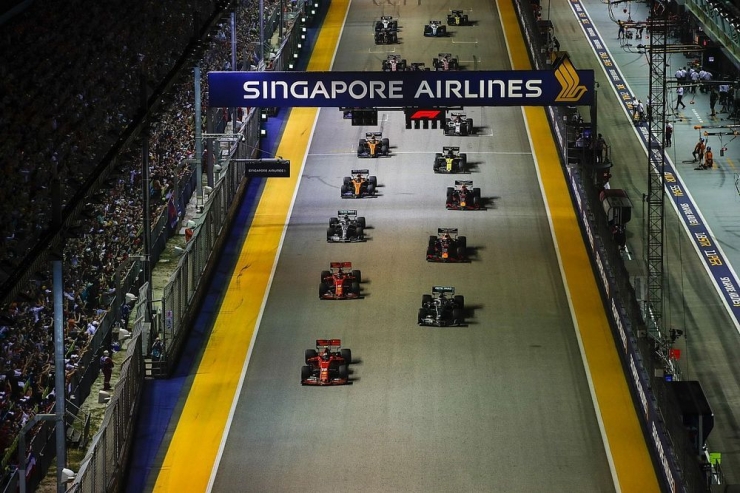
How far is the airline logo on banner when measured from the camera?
4975cm

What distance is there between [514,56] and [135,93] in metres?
22.5

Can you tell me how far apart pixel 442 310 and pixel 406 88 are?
7.76 meters

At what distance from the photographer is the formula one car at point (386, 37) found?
2997 inches

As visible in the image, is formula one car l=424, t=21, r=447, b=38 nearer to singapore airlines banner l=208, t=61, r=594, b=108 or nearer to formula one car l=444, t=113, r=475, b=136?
formula one car l=444, t=113, r=475, b=136

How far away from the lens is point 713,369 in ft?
148

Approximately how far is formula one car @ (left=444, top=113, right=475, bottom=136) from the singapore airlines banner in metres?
12.7

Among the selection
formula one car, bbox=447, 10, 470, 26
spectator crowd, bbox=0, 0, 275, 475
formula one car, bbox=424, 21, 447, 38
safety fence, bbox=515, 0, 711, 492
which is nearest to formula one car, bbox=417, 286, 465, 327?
safety fence, bbox=515, 0, 711, 492

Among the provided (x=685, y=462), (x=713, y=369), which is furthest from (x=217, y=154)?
(x=685, y=462)

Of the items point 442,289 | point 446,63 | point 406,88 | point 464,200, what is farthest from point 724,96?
point 442,289

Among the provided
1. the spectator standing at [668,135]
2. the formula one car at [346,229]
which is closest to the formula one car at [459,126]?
the spectator standing at [668,135]

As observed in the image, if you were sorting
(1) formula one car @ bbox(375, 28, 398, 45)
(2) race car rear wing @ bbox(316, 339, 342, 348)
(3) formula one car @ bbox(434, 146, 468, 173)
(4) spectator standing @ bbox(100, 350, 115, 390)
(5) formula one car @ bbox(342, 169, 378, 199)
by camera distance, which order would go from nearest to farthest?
(4) spectator standing @ bbox(100, 350, 115, 390) → (2) race car rear wing @ bbox(316, 339, 342, 348) → (5) formula one car @ bbox(342, 169, 378, 199) → (3) formula one car @ bbox(434, 146, 468, 173) → (1) formula one car @ bbox(375, 28, 398, 45)

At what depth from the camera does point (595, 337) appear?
146ft

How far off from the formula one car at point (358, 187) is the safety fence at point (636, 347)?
6.48m

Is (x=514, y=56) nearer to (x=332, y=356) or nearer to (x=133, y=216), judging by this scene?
(x=133, y=216)
